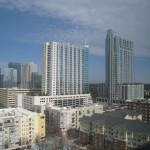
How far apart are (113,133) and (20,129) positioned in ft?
9.21

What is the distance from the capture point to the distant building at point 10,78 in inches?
960

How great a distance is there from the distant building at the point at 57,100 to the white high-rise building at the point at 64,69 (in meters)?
0.60

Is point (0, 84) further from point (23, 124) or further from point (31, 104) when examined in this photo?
point (23, 124)

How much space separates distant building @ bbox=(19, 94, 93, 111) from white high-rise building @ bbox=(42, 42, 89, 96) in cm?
60

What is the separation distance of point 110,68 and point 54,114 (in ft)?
27.5

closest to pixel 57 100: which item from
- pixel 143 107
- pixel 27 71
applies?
pixel 143 107

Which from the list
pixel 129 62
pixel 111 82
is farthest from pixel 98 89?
pixel 129 62

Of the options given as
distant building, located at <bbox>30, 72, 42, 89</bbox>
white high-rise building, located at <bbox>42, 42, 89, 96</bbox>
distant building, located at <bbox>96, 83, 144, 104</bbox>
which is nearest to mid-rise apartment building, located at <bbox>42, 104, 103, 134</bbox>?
white high-rise building, located at <bbox>42, 42, 89, 96</bbox>

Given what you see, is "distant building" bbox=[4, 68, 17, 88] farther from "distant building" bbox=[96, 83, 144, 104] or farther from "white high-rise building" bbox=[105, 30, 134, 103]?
"distant building" bbox=[96, 83, 144, 104]

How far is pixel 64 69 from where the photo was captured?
13984mm

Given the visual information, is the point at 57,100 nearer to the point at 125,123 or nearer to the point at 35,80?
the point at 125,123

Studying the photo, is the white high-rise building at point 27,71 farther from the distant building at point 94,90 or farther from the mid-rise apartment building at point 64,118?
the mid-rise apartment building at point 64,118

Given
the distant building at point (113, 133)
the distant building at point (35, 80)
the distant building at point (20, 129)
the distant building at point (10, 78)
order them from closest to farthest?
the distant building at point (113, 133)
the distant building at point (20, 129)
the distant building at point (35, 80)
the distant building at point (10, 78)

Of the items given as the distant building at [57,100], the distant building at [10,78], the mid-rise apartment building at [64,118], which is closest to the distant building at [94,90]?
the distant building at [57,100]
